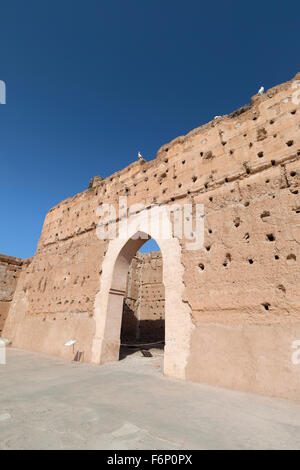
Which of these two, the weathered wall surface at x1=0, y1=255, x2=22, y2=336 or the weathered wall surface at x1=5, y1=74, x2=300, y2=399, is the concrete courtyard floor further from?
the weathered wall surface at x1=0, y1=255, x2=22, y2=336

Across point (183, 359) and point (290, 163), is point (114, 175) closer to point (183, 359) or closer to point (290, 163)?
point (290, 163)

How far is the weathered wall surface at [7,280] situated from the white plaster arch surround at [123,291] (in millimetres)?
6610

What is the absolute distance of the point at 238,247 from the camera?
4047 mm

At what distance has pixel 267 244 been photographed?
3744 mm

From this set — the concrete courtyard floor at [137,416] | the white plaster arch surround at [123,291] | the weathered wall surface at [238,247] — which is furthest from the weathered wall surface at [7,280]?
the concrete courtyard floor at [137,416]

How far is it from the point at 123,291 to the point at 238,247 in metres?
3.22

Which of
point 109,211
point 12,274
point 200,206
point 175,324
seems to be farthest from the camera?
point 12,274

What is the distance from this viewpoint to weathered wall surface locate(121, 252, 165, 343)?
1273cm

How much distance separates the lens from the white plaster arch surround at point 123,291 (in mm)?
4168

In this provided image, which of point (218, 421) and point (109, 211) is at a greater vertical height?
point (109, 211)

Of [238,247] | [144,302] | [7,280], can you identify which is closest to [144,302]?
[144,302]

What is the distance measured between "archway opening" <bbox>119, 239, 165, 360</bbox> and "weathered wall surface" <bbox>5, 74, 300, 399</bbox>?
21.8 feet
